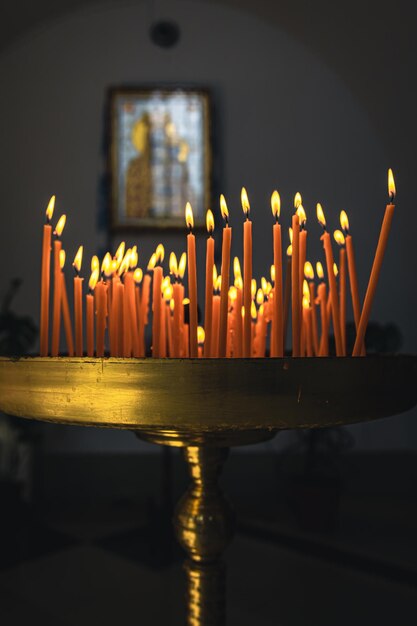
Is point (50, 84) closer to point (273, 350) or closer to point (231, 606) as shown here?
point (231, 606)

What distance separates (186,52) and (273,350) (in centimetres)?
267

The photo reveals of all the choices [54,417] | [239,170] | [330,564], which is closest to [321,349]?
[54,417]

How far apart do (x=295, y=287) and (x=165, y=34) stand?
8.89ft

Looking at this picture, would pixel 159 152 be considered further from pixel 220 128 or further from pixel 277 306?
pixel 277 306

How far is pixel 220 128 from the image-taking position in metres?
2.76

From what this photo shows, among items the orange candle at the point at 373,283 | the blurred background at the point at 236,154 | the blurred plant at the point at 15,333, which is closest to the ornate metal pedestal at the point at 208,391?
the orange candle at the point at 373,283

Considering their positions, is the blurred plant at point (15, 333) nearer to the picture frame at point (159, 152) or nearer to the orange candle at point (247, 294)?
the picture frame at point (159, 152)

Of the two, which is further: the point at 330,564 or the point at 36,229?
the point at 36,229

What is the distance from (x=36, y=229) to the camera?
8.87ft

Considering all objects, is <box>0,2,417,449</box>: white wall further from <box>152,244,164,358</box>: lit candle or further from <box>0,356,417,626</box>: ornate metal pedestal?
<box>0,356,417,626</box>: ornate metal pedestal

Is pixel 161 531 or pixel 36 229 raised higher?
pixel 36 229

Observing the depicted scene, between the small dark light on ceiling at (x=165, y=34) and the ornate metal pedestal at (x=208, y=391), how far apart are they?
2745 millimetres

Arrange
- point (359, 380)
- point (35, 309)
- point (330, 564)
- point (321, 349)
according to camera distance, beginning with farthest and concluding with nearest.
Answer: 1. point (35, 309)
2. point (330, 564)
3. point (321, 349)
4. point (359, 380)

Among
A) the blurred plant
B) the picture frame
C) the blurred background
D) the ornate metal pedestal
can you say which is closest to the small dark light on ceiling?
the blurred background
